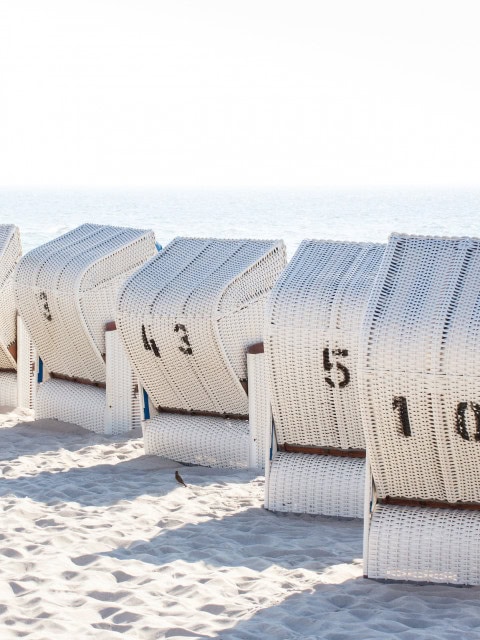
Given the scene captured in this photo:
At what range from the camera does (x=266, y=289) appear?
642 centimetres

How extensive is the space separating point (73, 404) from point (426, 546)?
3.75 meters

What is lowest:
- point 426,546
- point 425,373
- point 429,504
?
point 426,546

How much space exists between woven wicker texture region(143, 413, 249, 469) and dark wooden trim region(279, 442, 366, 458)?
797 millimetres

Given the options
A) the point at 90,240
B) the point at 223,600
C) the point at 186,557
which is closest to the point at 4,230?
the point at 90,240

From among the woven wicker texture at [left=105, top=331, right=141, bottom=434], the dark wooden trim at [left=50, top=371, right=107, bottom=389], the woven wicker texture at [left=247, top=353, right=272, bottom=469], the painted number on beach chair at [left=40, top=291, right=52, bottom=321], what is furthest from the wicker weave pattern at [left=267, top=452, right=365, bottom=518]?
the painted number on beach chair at [left=40, top=291, right=52, bottom=321]

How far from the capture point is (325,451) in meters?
5.40

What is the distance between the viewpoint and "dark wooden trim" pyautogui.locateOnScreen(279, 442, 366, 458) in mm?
5363

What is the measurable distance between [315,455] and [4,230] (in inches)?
156

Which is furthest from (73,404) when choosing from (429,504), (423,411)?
(423,411)

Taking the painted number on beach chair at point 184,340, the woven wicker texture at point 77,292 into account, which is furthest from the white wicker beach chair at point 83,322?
the painted number on beach chair at point 184,340

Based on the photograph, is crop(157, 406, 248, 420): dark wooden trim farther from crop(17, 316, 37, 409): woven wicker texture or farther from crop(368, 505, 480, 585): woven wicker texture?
crop(368, 505, 480, 585): woven wicker texture

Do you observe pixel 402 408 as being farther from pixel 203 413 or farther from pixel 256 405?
pixel 203 413

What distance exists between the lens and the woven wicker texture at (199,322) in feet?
20.0

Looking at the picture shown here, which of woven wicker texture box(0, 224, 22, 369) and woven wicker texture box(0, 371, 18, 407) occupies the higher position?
woven wicker texture box(0, 224, 22, 369)
